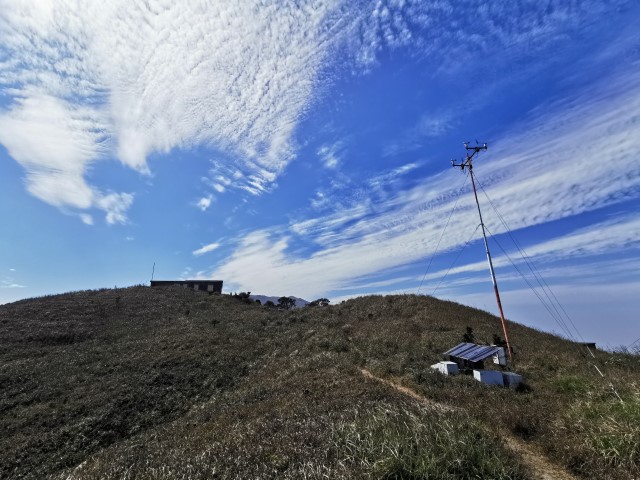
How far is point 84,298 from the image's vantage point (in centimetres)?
4972

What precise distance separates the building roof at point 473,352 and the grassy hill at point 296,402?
4.90 ft

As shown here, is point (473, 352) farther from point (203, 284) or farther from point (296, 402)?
point (203, 284)

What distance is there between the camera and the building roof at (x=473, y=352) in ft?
47.5

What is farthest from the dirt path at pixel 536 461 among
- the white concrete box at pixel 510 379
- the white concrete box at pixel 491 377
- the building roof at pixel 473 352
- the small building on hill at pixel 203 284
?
the small building on hill at pixel 203 284

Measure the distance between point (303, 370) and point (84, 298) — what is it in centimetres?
4472

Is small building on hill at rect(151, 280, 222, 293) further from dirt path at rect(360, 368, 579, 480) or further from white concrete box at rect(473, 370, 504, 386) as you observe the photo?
dirt path at rect(360, 368, 579, 480)

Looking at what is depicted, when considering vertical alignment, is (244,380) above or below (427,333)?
below

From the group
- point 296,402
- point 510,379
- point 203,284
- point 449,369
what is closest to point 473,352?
point 449,369

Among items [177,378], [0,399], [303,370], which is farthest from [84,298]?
[303,370]

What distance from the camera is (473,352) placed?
49.8ft

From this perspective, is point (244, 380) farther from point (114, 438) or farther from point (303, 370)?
point (114, 438)

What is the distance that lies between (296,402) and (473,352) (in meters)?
→ 7.97

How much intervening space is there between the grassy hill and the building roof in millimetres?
1493

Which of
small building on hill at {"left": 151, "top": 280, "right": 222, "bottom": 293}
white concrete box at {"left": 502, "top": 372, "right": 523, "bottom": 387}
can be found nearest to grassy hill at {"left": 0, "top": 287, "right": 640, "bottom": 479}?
white concrete box at {"left": 502, "top": 372, "right": 523, "bottom": 387}
